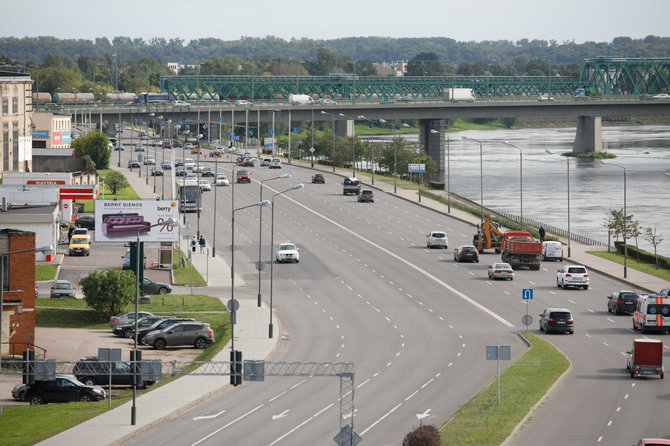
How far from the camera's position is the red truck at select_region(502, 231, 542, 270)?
7938cm

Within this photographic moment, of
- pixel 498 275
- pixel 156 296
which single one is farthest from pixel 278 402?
pixel 498 275

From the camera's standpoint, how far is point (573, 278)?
71.9 m

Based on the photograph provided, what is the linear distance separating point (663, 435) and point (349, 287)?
3750 centimetres

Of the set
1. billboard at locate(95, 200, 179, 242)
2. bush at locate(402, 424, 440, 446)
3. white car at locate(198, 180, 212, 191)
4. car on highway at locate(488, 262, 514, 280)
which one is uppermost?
white car at locate(198, 180, 212, 191)

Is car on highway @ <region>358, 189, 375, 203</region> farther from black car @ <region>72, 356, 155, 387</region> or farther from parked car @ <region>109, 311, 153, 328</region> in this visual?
black car @ <region>72, 356, 155, 387</region>

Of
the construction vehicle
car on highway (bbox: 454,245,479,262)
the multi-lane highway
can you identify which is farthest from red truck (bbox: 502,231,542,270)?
the construction vehicle

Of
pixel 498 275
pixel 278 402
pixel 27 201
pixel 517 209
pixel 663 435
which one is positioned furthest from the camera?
pixel 517 209

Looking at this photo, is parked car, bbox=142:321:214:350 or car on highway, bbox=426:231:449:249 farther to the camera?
car on highway, bbox=426:231:449:249

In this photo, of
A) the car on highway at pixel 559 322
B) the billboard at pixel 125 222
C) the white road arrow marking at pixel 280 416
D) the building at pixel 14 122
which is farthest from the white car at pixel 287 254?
the building at pixel 14 122

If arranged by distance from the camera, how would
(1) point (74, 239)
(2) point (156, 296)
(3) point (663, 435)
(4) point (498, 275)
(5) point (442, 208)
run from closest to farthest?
(3) point (663, 435) → (2) point (156, 296) → (4) point (498, 275) → (1) point (74, 239) → (5) point (442, 208)

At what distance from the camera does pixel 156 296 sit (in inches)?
2721

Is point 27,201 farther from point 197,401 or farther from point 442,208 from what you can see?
point 197,401

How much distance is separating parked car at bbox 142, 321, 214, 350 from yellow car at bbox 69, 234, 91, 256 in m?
32.9

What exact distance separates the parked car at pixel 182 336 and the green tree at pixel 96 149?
328ft
